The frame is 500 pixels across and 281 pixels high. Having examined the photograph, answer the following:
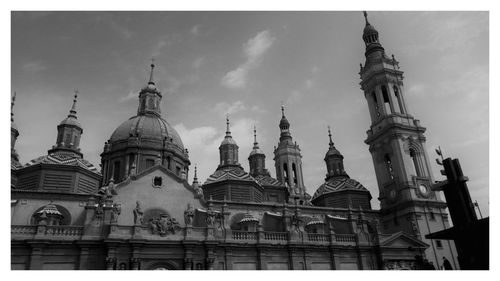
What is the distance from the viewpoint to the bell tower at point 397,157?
3603 centimetres

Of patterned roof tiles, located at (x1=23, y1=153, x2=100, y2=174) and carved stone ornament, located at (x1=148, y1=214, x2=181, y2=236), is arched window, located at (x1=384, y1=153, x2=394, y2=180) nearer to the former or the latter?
carved stone ornament, located at (x1=148, y1=214, x2=181, y2=236)

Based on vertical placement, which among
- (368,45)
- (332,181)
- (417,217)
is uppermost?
(368,45)

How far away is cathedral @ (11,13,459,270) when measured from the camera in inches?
1012

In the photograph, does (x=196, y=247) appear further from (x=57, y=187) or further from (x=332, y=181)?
(x=332, y=181)

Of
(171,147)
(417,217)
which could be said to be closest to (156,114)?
(171,147)

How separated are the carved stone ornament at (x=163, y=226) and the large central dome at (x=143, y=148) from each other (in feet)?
32.1

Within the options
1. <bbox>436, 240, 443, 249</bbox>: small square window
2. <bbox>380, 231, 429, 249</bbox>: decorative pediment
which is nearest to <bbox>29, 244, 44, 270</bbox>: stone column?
<bbox>380, 231, 429, 249</bbox>: decorative pediment

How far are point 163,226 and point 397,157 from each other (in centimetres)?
2589

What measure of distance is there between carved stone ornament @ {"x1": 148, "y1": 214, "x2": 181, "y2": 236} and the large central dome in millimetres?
9799

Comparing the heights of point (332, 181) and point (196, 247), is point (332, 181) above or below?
above

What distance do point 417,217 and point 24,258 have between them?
33.8 metres

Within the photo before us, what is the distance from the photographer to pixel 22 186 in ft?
106

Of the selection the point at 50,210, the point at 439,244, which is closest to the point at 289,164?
the point at 439,244

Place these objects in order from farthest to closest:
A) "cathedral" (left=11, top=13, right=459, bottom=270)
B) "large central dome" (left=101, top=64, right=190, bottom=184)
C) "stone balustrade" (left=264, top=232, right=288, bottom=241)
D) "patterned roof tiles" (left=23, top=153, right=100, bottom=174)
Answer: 1. "large central dome" (left=101, top=64, right=190, bottom=184)
2. "patterned roof tiles" (left=23, top=153, right=100, bottom=174)
3. "stone balustrade" (left=264, top=232, right=288, bottom=241)
4. "cathedral" (left=11, top=13, right=459, bottom=270)
